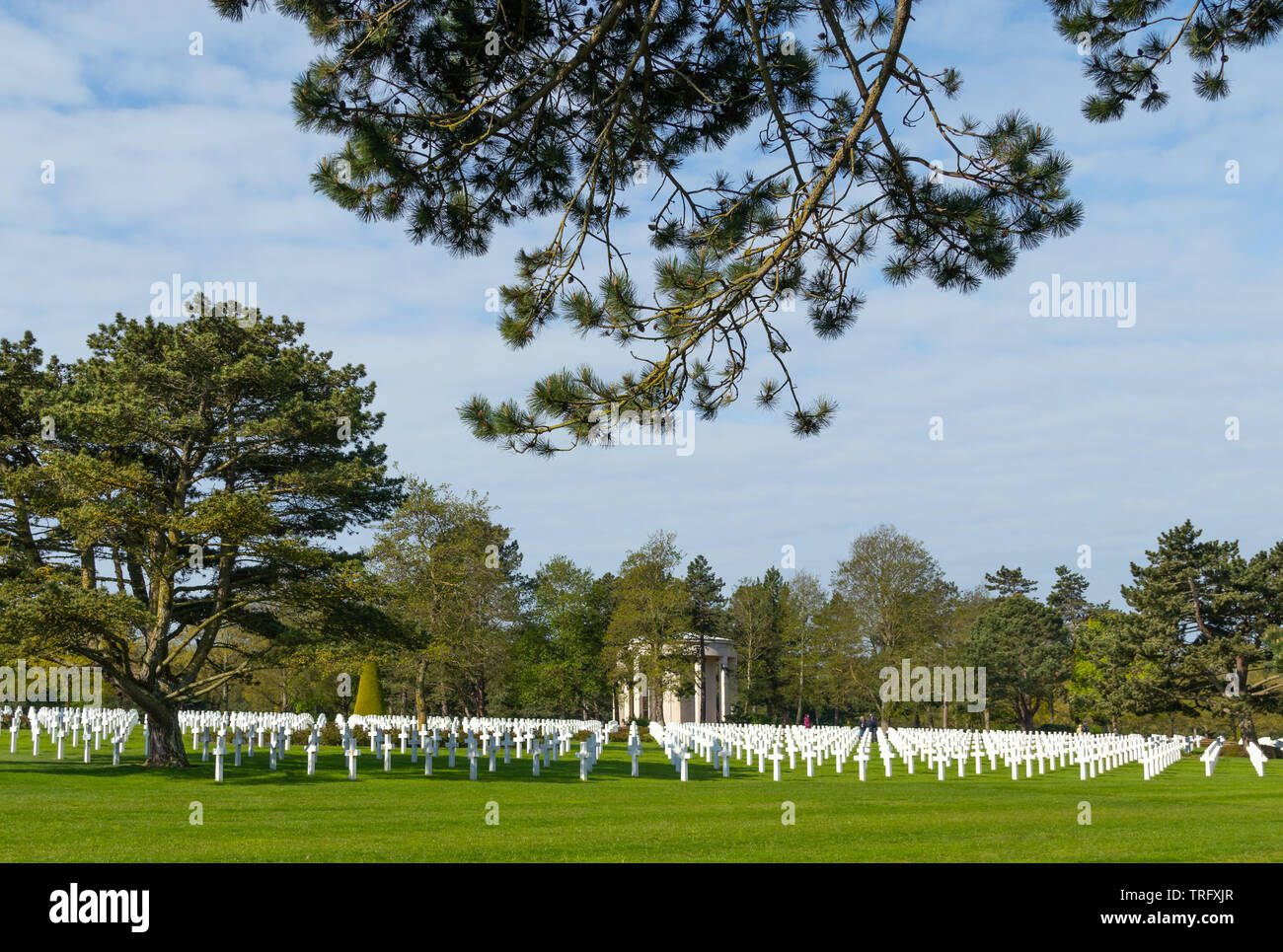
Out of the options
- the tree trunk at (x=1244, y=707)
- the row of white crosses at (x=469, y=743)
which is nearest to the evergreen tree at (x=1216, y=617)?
the tree trunk at (x=1244, y=707)

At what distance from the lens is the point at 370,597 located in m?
23.3

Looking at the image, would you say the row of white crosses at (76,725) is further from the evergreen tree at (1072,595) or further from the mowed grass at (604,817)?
the evergreen tree at (1072,595)

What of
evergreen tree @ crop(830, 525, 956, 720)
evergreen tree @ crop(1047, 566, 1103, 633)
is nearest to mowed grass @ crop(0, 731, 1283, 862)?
evergreen tree @ crop(830, 525, 956, 720)

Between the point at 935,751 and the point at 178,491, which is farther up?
the point at 178,491

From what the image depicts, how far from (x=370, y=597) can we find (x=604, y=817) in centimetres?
1060

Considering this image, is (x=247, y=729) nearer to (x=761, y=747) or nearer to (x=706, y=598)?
(x=761, y=747)

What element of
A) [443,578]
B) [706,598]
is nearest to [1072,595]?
[706,598]

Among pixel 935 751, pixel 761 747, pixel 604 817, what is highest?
pixel 604 817

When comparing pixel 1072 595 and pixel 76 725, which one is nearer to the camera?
pixel 76 725

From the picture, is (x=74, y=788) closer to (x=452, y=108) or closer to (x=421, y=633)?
(x=421, y=633)

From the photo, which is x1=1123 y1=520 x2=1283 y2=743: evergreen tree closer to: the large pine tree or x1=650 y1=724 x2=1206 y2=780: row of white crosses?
x1=650 y1=724 x2=1206 y2=780: row of white crosses

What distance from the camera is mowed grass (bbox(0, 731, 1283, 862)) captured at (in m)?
10.4

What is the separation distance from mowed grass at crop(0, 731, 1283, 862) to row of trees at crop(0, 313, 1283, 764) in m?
3.62
